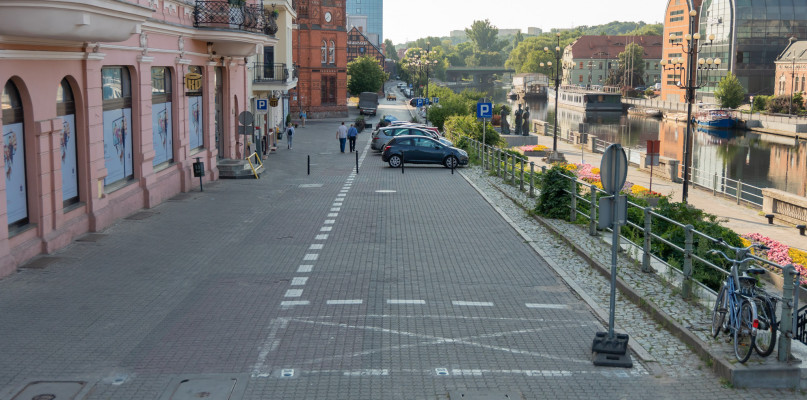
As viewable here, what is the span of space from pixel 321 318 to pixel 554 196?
10.0 metres

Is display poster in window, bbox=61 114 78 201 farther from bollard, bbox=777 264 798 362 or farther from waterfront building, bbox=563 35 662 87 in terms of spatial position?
waterfront building, bbox=563 35 662 87

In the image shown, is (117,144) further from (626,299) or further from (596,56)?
(596,56)

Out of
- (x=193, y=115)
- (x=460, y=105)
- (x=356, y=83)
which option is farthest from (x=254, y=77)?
(x=356, y=83)

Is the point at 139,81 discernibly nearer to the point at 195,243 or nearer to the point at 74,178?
the point at 74,178

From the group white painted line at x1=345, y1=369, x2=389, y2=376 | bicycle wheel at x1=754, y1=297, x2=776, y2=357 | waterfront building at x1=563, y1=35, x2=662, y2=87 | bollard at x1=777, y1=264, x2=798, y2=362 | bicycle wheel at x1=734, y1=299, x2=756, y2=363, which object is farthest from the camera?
waterfront building at x1=563, y1=35, x2=662, y2=87

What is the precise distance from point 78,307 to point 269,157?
28.4 metres

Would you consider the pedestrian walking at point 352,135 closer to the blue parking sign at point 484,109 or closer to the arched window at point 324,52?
the blue parking sign at point 484,109

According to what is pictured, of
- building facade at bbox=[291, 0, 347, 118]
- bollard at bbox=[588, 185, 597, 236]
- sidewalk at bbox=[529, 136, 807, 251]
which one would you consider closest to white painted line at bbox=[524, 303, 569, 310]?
bollard at bbox=[588, 185, 597, 236]

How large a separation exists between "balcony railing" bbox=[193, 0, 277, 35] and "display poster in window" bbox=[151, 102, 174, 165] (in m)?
3.56

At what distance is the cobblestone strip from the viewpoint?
926 cm

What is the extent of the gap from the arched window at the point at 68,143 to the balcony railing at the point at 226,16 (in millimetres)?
9533

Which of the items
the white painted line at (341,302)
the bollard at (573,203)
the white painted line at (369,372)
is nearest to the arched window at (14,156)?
the white painted line at (341,302)

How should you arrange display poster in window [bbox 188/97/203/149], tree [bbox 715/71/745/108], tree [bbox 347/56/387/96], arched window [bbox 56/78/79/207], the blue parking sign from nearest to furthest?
arched window [bbox 56/78/79/207] < display poster in window [bbox 188/97/203/149] < the blue parking sign < tree [bbox 347/56/387/96] < tree [bbox 715/71/745/108]

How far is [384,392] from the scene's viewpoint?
8.15m
